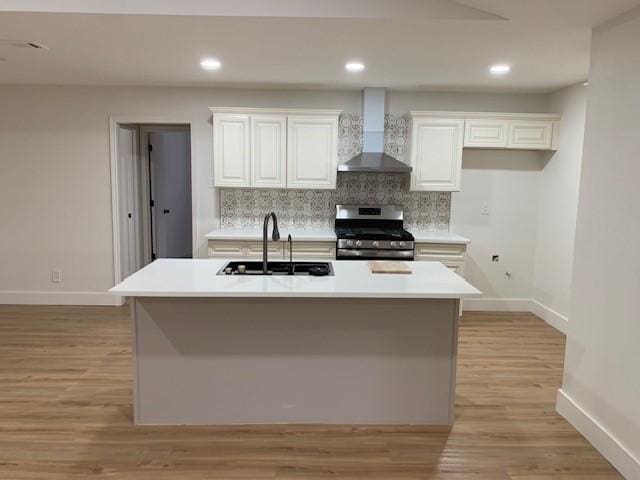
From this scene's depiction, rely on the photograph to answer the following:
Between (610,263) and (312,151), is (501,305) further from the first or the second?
(610,263)

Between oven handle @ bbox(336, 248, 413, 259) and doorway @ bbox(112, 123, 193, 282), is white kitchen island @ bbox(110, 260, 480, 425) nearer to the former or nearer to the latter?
oven handle @ bbox(336, 248, 413, 259)

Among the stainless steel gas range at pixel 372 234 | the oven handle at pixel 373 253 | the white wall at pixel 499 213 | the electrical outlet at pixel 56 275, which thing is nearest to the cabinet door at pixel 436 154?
the white wall at pixel 499 213

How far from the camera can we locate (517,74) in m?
3.92

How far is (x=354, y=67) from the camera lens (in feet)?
12.3

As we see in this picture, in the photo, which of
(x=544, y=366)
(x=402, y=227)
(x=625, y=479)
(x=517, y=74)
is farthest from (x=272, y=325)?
(x=517, y=74)

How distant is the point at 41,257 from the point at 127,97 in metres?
1.97

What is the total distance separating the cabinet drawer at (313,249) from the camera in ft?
14.8

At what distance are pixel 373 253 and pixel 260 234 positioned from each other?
1160 millimetres

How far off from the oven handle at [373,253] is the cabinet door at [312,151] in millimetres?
710

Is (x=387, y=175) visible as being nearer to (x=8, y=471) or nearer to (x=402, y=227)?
(x=402, y=227)

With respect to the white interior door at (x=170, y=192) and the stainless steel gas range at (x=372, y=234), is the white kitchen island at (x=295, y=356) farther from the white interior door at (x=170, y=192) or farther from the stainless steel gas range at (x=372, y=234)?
the white interior door at (x=170, y=192)

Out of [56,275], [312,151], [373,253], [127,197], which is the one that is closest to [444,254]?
[373,253]

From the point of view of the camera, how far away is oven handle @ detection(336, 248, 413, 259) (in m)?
4.40

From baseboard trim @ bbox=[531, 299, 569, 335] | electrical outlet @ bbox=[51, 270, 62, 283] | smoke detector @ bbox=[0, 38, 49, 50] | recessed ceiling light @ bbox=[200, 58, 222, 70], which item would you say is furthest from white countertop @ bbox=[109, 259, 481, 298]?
electrical outlet @ bbox=[51, 270, 62, 283]
